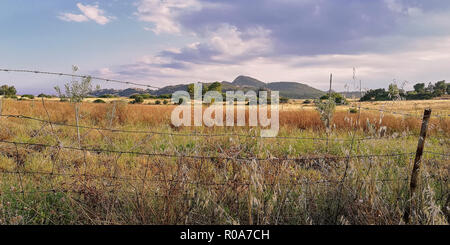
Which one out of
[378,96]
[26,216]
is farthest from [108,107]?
[378,96]

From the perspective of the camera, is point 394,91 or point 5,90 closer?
point 394,91

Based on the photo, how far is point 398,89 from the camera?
4.51m

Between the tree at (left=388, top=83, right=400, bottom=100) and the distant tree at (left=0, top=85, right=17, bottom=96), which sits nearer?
the tree at (left=388, top=83, right=400, bottom=100)

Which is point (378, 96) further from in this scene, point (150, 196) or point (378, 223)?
point (150, 196)

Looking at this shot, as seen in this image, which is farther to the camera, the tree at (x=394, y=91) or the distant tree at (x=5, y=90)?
the distant tree at (x=5, y=90)

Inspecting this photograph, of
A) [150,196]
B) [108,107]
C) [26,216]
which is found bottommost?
[26,216]

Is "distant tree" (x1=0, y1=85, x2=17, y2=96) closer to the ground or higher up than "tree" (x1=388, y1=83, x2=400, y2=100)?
higher up

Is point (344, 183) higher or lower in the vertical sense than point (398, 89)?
lower

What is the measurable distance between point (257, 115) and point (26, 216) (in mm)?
8527

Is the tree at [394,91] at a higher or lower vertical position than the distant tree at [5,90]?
lower
